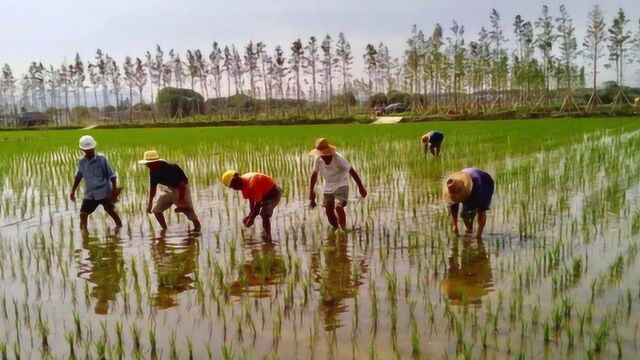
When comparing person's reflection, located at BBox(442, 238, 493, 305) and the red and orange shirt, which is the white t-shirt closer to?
the red and orange shirt

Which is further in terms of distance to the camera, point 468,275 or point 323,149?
point 323,149

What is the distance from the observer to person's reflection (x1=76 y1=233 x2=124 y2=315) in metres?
4.62

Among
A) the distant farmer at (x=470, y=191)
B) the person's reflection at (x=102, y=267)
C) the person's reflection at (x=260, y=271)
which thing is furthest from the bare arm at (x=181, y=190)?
the distant farmer at (x=470, y=191)

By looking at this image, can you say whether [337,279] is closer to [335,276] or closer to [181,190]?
[335,276]

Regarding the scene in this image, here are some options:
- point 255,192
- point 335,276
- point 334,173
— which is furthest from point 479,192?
point 255,192

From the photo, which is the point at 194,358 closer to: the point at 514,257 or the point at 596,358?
the point at 596,358

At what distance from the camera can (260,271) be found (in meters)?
5.07

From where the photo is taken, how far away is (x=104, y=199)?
6.91m

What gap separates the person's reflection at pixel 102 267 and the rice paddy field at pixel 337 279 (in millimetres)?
21

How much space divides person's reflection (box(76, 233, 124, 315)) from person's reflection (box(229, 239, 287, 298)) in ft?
2.75

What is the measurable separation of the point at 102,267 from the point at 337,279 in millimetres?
1947

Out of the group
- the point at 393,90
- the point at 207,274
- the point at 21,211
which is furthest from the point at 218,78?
the point at 207,274

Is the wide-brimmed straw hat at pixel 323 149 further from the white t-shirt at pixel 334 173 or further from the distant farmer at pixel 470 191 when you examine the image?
the distant farmer at pixel 470 191

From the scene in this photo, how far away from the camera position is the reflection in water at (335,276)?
4.08m
